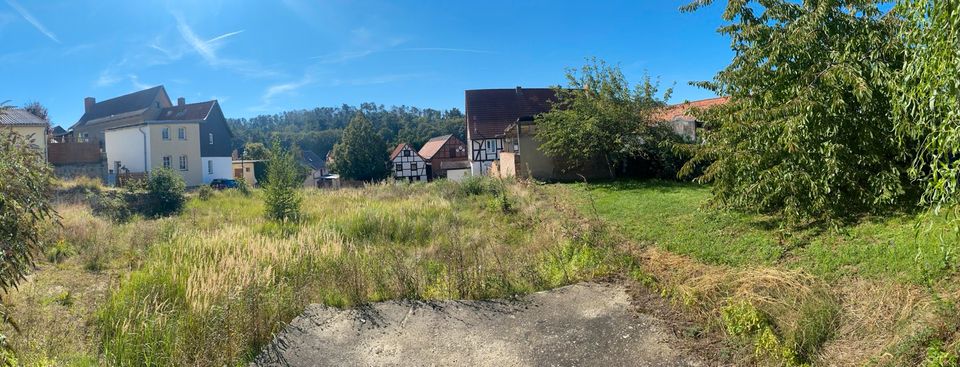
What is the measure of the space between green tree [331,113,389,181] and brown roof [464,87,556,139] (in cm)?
1253

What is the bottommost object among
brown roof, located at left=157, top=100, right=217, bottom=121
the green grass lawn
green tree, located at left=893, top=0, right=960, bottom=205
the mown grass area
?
the mown grass area

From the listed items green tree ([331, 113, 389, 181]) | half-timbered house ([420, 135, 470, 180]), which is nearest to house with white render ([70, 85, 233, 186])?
green tree ([331, 113, 389, 181])

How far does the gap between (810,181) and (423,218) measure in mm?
8478

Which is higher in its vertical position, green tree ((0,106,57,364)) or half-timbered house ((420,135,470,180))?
half-timbered house ((420,135,470,180))

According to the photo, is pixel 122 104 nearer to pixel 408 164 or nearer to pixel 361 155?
pixel 361 155

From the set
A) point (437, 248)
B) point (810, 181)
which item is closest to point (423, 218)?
point (437, 248)

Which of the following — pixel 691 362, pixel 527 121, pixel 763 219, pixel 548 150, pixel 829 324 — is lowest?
pixel 691 362

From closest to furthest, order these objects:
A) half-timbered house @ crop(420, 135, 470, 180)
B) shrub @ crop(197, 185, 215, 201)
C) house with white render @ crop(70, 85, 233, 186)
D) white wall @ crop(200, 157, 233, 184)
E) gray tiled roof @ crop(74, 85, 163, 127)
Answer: shrub @ crop(197, 185, 215, 201), house with white render @ crop(70, 85, 233, 186), white wall @ crop(200, 157, 233, 184), half-timbered house @ crop(420, 135, 470, 180), gray tiled roof @ crop(74, 85, 163, 127)

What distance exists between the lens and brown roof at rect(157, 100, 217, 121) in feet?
133

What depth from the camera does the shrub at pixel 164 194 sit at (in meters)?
20.1

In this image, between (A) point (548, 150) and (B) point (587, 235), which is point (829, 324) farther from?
(A) point (548, 150)

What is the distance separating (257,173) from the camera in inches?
1720

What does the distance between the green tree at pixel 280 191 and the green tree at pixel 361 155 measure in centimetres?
2744

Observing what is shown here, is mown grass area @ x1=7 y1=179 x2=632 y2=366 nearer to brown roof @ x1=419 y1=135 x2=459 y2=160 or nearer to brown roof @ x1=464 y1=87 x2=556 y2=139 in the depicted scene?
brown roof @ x1=464 y1=87 x2=556 y2=139
